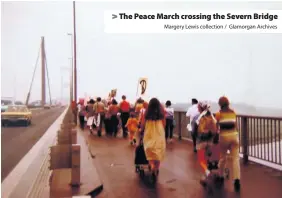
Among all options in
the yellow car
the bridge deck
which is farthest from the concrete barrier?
the yellow car

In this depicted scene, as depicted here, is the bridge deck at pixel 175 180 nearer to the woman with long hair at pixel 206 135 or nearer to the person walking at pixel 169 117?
the woman with long hair at pixel 206 135

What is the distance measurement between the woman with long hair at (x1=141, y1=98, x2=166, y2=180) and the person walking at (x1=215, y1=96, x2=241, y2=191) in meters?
1.06

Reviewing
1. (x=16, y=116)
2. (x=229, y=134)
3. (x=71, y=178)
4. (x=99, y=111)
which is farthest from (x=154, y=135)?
(x=16, y=116)

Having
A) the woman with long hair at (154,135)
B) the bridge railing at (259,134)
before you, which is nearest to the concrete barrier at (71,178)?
the woman with long hair at (154,135)

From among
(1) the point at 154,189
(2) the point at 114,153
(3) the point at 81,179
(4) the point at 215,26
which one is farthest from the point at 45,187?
(2) the point at 114,153

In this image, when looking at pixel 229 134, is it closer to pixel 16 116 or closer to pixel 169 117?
pixel 169 117

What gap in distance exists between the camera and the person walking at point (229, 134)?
212 inches

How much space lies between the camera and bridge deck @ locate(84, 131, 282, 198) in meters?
5.22

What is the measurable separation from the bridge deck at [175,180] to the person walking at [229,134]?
0.32m

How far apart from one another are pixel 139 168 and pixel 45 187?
1917mm

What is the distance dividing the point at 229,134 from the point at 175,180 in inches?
53.7

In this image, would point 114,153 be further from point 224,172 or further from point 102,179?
point 224,172

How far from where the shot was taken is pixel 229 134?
5.39m

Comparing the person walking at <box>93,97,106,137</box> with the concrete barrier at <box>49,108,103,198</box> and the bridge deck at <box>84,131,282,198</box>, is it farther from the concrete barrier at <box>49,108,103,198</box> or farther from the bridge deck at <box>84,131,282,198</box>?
the concrete barrier at <box>49,108,103,198</box>
